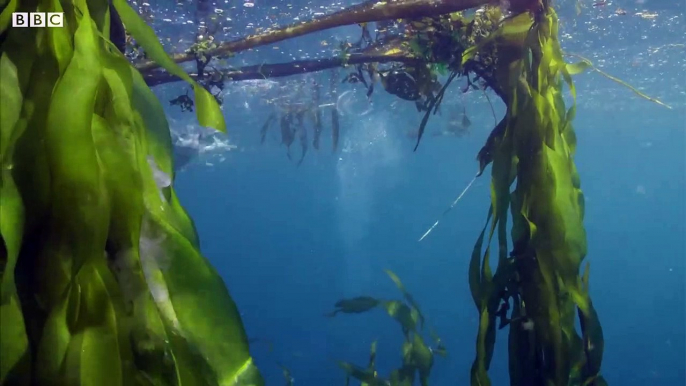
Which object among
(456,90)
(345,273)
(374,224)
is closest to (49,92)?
(456,90)

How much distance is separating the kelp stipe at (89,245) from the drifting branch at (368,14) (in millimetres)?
2487

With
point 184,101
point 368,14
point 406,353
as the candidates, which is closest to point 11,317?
point 368,14

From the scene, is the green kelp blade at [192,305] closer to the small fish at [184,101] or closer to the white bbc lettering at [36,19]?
the white bbc lettering at [36,19]

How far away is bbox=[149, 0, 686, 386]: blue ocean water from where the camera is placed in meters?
16.4

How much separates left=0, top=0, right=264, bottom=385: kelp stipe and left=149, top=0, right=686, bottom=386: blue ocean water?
15.4 ft

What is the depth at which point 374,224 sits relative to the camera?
156m

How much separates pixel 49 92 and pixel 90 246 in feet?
1.61

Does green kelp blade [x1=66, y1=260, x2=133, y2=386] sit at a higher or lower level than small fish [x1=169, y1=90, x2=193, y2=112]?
higher

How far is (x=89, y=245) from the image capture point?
1195 mm

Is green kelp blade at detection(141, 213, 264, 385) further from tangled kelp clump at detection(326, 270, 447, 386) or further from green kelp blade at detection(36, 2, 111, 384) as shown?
tangled kelp clump at detection(326, 270, 447, 386)

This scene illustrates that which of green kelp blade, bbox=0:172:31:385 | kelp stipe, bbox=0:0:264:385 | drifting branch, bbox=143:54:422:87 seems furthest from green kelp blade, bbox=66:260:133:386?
drifting branch, bbox=143:54:422:87

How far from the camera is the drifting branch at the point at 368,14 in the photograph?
3484 mm

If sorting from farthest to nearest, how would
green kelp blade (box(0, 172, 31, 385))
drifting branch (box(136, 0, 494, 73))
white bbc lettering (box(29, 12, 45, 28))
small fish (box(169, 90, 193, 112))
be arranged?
small fish (box(169, 90, 193, 112))
drifting branch (box(136, 0, 494, 73))
white bbc lettering (box(29, 12, 45, 28))
green kelp blade (box(0, 172, 31, 385))

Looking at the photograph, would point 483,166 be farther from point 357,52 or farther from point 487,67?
point 357,52
